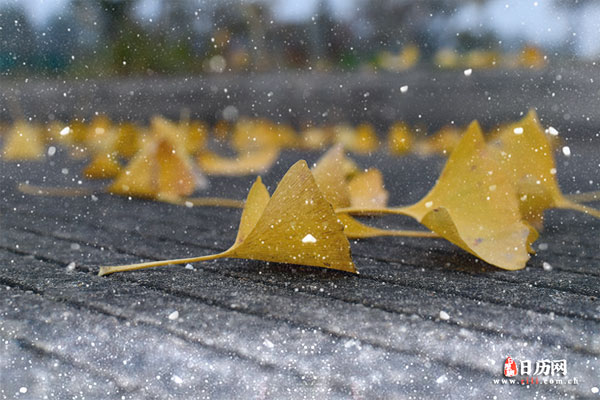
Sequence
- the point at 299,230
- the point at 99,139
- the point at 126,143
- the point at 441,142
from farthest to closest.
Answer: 1. the point at 441,142
2. the point at 99,139
3. the point at 126,143
4. the point at 299,230

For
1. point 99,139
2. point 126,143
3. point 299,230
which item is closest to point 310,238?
point 299,230

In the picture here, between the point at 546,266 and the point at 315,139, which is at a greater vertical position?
the point at 315,139

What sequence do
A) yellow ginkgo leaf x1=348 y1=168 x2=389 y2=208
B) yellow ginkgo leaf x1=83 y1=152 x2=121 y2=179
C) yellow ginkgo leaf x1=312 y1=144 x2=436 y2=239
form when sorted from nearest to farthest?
yellow ginkgo leaf x1=312 y1=144 x2=436 y2=239, yellow ginkgo leaf x1=348 y1=168 x2=389 y2=208, yellow ginkgo leaf x1=83 y1=152 x2=121 y2=179

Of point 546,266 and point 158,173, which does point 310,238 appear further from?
point 158,173

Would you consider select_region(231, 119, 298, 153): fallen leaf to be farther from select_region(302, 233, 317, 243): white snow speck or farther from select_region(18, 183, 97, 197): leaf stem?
select_region(302, 233, 317, 243): white snow speck

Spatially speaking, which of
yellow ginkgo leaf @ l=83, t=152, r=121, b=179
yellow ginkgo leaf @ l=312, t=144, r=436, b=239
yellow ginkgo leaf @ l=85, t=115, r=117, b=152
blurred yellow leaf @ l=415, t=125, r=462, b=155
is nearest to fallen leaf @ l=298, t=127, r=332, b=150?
blurred yellow leaf @ l=415, t=125, r=462, b=155

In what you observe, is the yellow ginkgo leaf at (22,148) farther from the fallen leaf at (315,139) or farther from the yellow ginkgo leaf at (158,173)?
the fallen leaf at (315,139)

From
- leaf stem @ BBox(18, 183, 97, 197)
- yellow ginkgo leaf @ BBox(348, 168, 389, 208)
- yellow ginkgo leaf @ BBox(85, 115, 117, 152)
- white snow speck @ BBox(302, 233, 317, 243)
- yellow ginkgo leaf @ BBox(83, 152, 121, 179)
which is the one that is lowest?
white snow speck @ BBox(302, 233, 317, 243)
